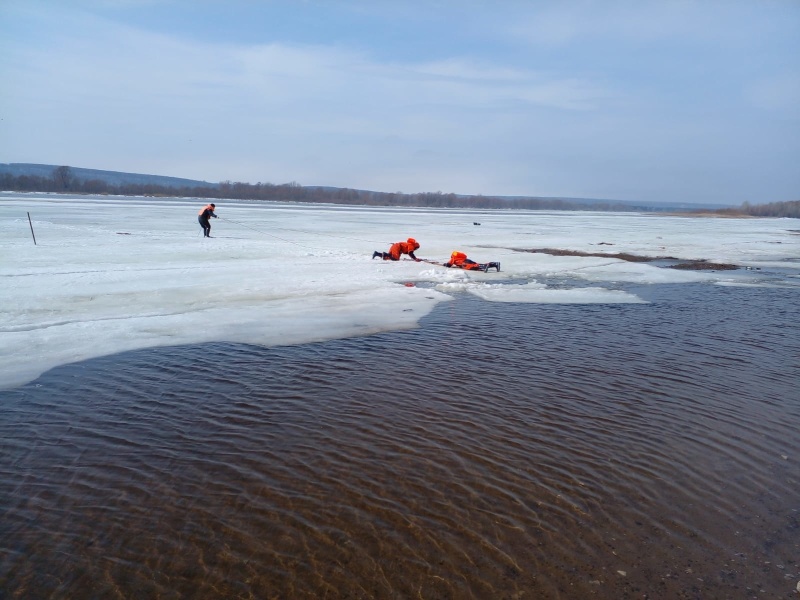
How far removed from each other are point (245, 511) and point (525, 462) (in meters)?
2.29

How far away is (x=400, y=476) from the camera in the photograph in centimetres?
452

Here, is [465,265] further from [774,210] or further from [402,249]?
[774,210]

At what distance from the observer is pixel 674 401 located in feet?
20.3

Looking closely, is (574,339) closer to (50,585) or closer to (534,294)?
(534,294)

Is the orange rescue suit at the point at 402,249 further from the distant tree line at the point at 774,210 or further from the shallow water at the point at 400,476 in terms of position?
the distant tree line at the point at 774,210

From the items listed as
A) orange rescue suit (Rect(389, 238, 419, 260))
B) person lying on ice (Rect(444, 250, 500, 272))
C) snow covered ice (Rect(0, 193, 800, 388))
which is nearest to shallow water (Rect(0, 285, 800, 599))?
snow covered ice (Rect(0, 193, 800, 388))

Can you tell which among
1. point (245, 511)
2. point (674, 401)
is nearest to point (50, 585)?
point (245, 511)

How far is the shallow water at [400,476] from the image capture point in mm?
3391

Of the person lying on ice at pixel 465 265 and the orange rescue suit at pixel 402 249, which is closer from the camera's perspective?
the person lying on ice at pixel 465 265

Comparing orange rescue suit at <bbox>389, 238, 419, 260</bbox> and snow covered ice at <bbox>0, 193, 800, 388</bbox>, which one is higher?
orange rescue suit at <bbox>389, 238, 419, 260</bbox>

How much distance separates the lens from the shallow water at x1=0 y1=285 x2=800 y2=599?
339 cm

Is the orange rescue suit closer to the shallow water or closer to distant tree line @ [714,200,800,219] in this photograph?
the shallow water

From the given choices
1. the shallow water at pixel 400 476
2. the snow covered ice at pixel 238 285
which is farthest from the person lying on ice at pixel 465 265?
the shallow water at pixel 400 476

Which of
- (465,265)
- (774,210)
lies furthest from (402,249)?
(774,210)
